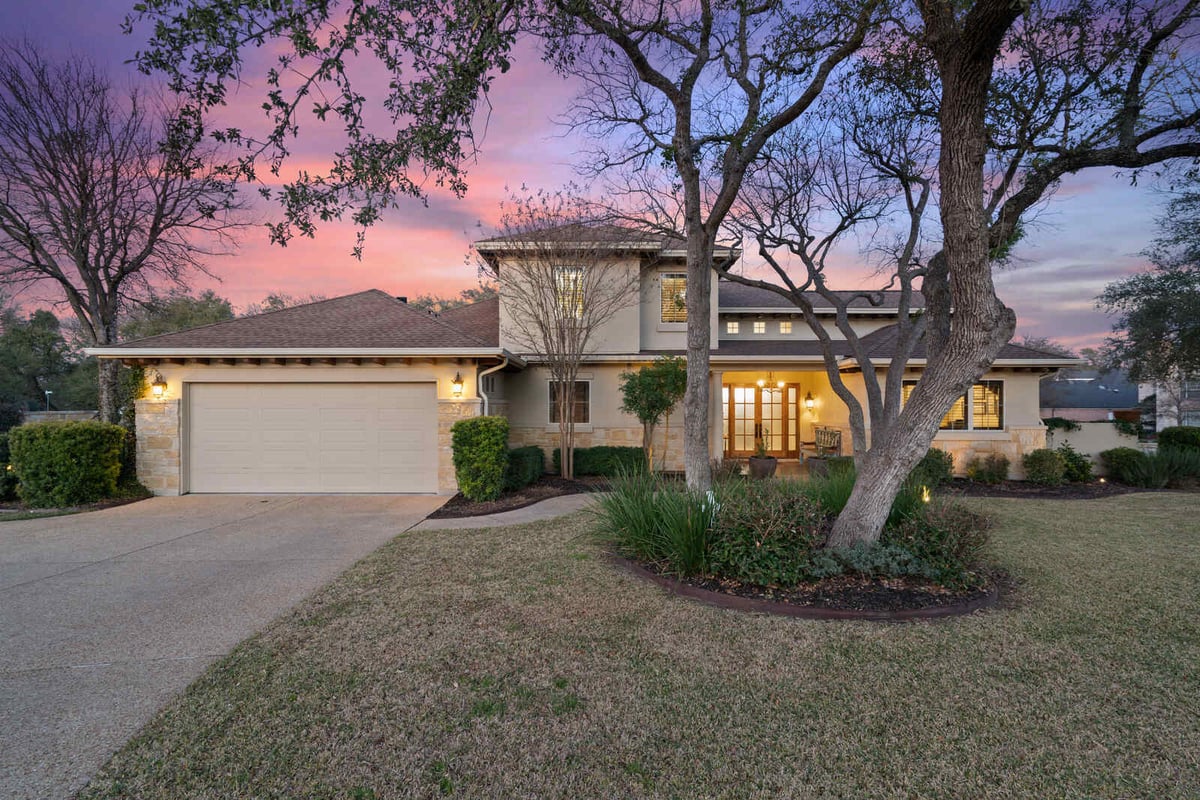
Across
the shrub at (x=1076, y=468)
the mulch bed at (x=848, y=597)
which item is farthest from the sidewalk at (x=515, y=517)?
the shrub at (x=1076, y=468)

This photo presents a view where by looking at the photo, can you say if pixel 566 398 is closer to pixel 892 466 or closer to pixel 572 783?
pixel 892 466

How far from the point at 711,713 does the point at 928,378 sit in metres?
3.44

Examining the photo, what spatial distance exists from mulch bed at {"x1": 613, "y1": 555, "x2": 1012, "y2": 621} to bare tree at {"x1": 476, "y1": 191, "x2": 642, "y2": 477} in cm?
737

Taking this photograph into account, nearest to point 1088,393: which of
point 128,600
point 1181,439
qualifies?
point 1181,439

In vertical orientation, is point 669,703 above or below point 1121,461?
below

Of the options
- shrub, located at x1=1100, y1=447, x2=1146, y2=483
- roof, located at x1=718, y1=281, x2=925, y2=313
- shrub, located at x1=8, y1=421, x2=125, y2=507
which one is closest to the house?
shrub, located at x1=8, y1=421, x2=125, y2=507

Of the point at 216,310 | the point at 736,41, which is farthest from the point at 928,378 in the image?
the point at 216,310

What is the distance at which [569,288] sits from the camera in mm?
11477

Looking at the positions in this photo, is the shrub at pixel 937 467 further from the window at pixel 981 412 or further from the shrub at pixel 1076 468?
the shrub at pixel 1076 468

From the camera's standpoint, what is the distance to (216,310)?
29.7 metres

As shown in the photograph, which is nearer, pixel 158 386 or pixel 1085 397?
pixel 158 386

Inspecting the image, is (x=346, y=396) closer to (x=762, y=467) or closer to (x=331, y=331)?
(x=331, y=331)

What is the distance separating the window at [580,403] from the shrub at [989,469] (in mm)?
8622

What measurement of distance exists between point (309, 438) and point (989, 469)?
14.1 meters
